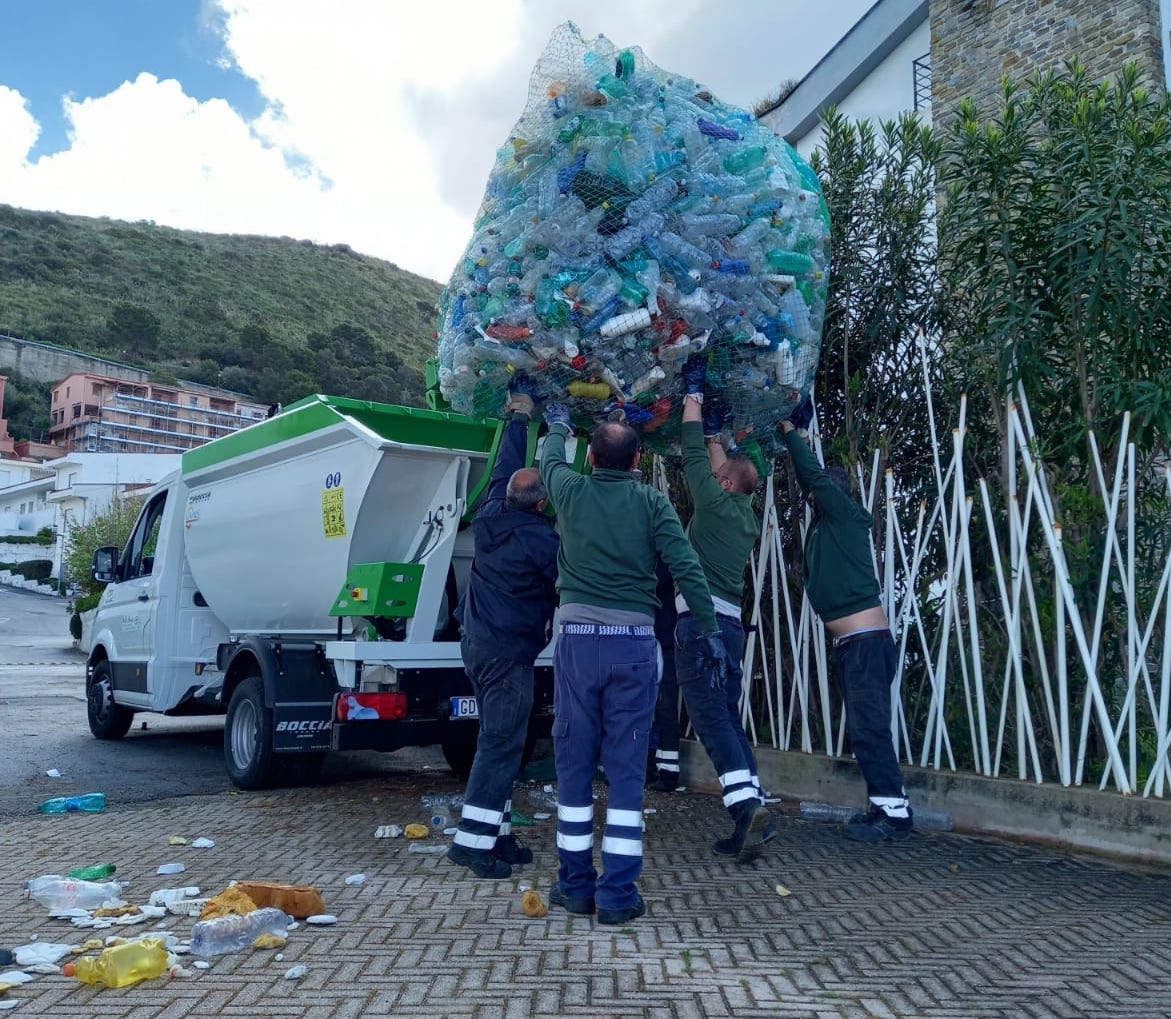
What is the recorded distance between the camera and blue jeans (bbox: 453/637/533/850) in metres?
4.45

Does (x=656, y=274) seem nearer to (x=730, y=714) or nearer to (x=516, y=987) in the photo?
(x=730, y=714)

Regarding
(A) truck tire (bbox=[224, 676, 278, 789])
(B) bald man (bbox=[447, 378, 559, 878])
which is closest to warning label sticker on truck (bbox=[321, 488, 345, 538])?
(A) truck tire (bbox=[224, 676, 278, 789])

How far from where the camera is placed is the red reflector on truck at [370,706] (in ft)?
19.1

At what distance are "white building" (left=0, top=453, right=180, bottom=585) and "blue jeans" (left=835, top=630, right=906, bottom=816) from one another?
45.3 meters

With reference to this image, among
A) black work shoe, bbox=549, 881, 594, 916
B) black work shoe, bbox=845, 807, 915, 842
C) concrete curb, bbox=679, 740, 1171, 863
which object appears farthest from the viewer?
black work shoe, bbox=845, 807, 915, 842

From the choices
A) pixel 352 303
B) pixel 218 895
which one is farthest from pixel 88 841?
pixel 352 303

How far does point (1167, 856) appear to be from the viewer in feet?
14.6

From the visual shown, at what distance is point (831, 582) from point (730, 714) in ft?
2.90

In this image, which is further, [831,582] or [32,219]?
[32,219]

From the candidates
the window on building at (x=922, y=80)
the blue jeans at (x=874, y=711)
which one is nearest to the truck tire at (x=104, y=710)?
the blue jeans at (x=874, y=711)

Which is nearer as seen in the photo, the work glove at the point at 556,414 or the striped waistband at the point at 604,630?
the striped waistband at the point at 604,630

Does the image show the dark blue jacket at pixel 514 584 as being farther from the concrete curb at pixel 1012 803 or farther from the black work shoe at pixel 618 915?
the concrete curb at pixel 1012 803

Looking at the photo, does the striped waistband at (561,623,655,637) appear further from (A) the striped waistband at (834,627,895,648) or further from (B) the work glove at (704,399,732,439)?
(A) the striped waistband at (834,627,895,648)

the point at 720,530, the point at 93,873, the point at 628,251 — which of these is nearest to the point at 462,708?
the point at 720,530
